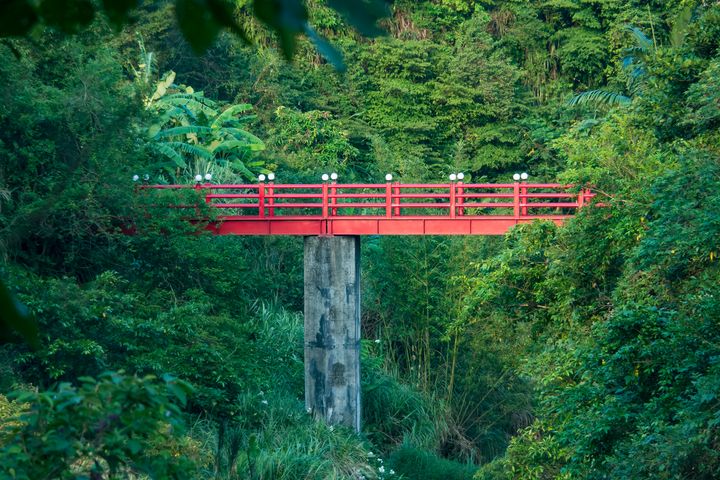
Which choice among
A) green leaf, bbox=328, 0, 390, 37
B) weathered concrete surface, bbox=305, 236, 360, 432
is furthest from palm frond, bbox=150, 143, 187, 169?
green leaf, bbox=328, 0, 390, 37

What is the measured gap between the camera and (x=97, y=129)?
13734 mm

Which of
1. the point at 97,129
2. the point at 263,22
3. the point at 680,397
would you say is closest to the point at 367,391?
the point at 97,129

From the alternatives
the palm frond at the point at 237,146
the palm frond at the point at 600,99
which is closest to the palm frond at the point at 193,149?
the palm frond at the point at 237,146

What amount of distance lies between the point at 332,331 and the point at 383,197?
4622mm

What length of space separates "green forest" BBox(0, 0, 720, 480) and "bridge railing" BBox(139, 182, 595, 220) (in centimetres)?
80

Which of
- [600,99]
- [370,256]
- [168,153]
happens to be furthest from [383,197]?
[600,99]

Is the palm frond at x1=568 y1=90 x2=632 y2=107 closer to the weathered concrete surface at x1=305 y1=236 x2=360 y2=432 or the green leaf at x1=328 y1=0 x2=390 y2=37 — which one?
the weathered concrete surface at x1=305 y1=236 x2=360 y2=432

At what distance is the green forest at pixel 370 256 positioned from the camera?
354cm

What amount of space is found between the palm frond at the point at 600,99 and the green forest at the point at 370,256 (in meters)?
0.10

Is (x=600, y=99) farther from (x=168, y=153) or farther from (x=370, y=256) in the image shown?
(x=168, y=153)

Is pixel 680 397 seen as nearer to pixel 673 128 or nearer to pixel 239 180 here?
pixel 673 128

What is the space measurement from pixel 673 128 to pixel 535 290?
8.96ft

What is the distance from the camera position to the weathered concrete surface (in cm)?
1673

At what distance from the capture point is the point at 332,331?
16719mm
